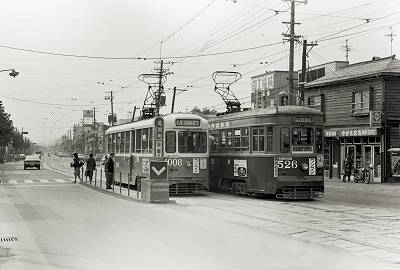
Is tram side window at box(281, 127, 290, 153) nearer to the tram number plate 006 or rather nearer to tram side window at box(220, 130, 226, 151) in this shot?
the tram number plate 006

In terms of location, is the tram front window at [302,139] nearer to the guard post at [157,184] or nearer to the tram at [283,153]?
the tram at [283,153]

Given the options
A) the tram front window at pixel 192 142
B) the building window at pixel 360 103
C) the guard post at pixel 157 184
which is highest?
the building window at pixel 360 103

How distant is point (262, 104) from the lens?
65938 mm

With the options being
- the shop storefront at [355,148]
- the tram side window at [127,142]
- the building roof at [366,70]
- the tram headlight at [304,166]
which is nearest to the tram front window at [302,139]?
the tram headlight at [304,166]

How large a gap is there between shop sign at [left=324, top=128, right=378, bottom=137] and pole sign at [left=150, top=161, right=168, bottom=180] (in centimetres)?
1743

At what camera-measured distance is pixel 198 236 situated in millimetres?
10859

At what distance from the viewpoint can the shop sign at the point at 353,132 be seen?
32.2 m

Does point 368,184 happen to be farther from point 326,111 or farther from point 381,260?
point 381,260

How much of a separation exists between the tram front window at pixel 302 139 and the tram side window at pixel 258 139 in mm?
1118

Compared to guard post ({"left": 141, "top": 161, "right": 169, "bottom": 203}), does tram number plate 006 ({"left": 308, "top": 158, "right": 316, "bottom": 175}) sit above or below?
above

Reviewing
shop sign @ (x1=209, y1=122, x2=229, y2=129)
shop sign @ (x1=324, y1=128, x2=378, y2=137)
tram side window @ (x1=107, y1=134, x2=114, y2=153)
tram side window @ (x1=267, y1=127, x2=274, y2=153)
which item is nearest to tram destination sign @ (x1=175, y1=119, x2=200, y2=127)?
shop sign @ (x1=209, y1=122, x2=229, y2=129)

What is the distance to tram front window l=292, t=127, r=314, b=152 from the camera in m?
19.3

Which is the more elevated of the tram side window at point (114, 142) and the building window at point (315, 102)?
the building window at point (315, 102)

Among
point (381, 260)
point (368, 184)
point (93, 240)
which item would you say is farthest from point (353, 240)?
point (368, 184)
